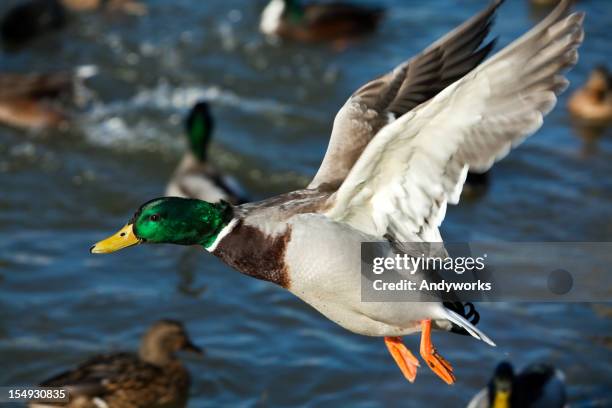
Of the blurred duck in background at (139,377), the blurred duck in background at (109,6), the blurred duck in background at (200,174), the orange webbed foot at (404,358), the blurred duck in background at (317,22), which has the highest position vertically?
the blurred duck in background at (109,6)

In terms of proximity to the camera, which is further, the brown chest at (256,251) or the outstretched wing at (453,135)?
the brown chest at (256,251)

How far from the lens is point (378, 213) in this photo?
4.28 meters

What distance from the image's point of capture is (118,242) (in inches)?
169

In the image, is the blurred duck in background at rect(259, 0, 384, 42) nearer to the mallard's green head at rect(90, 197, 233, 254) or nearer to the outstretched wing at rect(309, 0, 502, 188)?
the outstretched wing at rect(309, 0, 502, 188)

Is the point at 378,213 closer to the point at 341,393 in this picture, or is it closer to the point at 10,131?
the point at 341,393

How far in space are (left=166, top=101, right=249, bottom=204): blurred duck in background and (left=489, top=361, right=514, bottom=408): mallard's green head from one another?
3137 mm

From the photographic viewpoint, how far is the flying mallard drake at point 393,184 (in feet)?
12.6

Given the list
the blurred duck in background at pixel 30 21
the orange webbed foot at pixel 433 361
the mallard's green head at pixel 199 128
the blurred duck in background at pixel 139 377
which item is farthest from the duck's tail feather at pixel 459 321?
the blurred duck in background at pixel 30 21

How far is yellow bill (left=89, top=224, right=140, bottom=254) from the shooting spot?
4.25 metres

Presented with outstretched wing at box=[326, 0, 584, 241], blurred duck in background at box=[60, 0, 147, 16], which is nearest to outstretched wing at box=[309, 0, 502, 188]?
outstretched wing at box=[326, 0, 584, 241]

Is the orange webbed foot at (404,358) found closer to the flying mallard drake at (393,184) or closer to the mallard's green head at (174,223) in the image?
the flying mallard drake at (393,184)

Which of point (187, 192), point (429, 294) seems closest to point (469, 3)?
point (187, 192)

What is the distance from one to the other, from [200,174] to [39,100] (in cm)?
215

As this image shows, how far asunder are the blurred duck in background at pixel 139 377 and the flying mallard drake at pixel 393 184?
2389 mm
